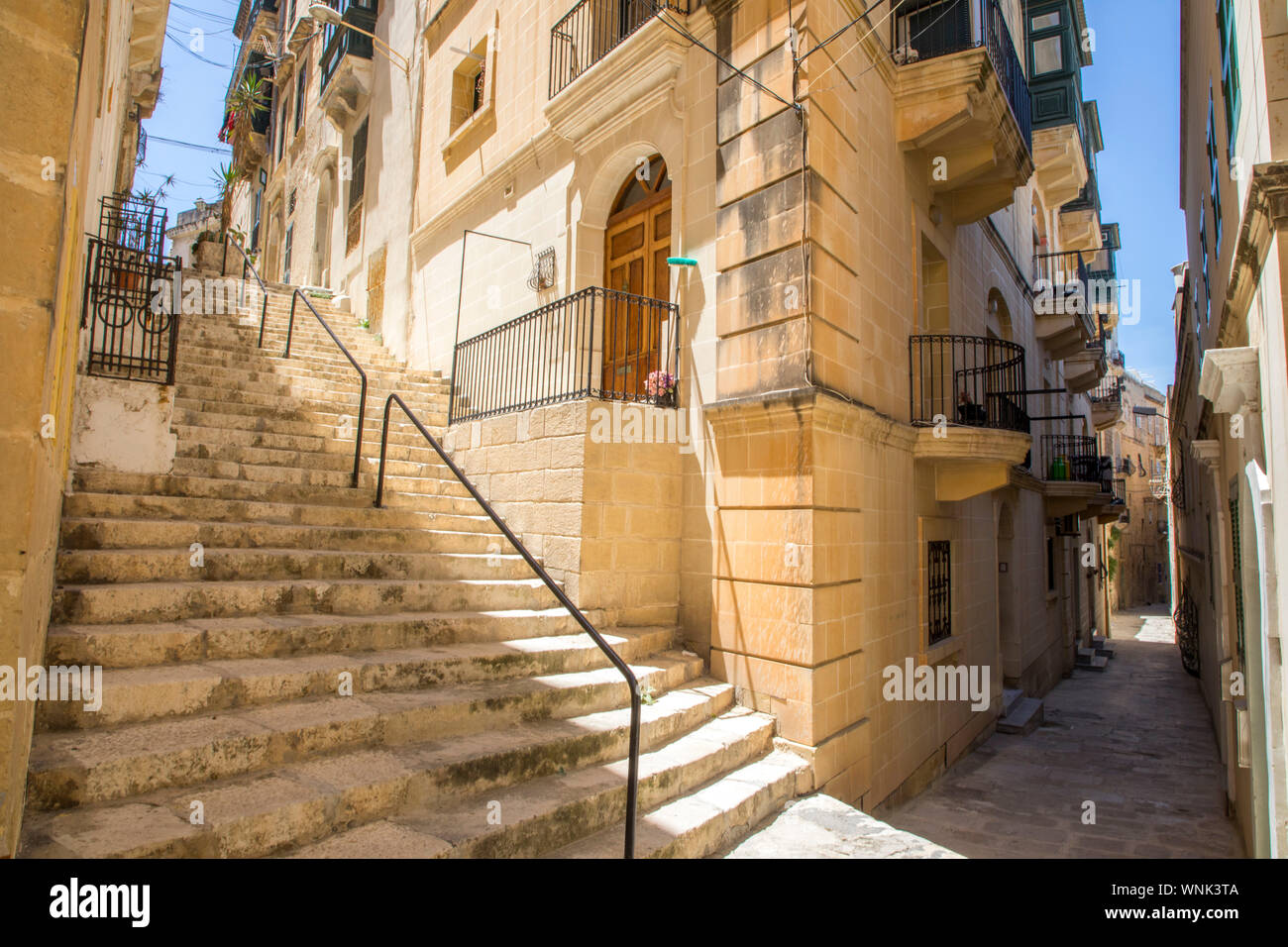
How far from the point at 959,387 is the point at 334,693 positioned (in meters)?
8.78

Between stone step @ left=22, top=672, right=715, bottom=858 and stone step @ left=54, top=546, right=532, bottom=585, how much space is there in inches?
57.5

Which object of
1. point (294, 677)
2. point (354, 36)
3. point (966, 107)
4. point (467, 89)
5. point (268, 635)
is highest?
point (354, 36)

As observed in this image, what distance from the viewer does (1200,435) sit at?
988cm

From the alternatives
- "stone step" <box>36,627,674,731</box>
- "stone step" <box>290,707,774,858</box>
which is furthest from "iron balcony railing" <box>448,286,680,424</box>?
"stone step" <box>290,707,774,858</box>

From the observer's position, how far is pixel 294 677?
383 centimetres

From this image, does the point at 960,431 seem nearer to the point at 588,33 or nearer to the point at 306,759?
the point at 588,33

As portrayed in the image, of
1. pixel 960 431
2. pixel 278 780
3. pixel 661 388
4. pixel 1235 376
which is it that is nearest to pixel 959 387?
pixel 960 431

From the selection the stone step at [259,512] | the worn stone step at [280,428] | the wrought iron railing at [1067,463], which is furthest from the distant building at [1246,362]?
the worn stone step at [280,428]

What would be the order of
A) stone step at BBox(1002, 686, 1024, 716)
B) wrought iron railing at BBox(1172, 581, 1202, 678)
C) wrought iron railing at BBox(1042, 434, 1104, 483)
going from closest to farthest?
stone step at BBox(1002, 686, 1024, 716) → wrought iron railing at BBox(1042, 434, 1104, 483) → wrought iron railing at BBox(1172, 581, 1202, 678)

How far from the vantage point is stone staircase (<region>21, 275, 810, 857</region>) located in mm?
2984

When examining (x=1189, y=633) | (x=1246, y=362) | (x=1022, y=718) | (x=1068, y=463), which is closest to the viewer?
(x=1246, y=362)

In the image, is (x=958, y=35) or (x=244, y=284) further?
(x=244, y=284)

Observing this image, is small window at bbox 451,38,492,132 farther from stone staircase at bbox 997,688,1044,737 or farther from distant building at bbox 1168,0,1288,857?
stone staircase at bbox 997,688,1044,737

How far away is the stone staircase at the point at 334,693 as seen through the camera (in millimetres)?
2984
